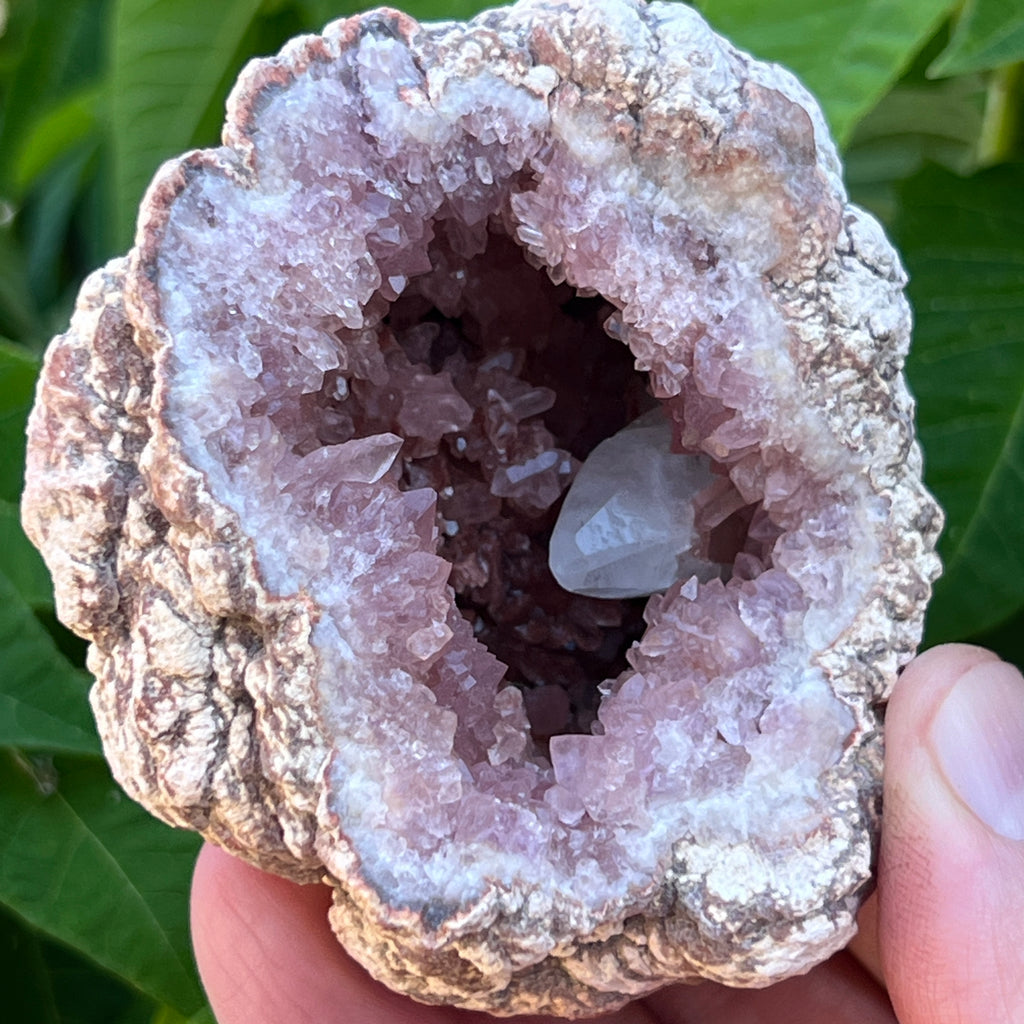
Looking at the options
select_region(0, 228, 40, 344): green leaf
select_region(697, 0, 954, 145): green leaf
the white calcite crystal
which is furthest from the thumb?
select_region(0, 228, 40, 344): green leaf

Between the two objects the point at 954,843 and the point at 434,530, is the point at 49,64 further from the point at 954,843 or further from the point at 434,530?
the point at 954,843

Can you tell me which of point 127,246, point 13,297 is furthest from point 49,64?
point 127,246

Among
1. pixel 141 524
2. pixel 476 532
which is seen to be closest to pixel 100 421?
pixel 141 524

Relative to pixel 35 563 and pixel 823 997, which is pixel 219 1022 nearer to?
pixel 35 563

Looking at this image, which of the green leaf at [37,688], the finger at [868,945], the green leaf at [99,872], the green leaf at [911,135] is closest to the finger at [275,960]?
the green leaf at [99,872]

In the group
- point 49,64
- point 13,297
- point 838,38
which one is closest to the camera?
point 838,38

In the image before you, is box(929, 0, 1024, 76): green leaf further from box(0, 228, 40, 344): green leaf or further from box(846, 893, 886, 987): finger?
box(0, 228, 40, 344): green leaf
